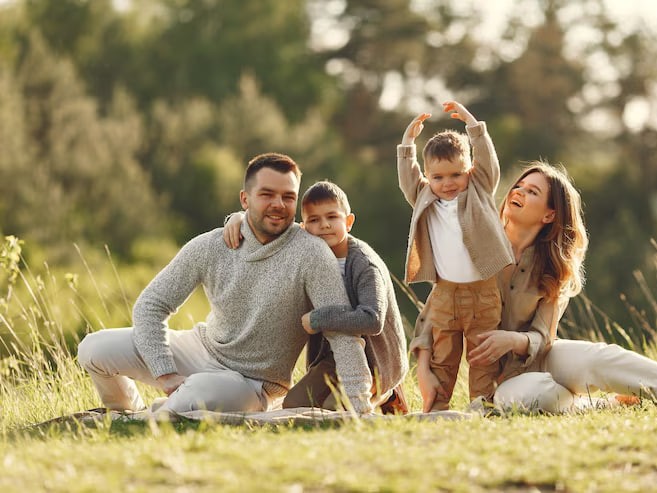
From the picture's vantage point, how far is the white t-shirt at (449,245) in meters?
5.14

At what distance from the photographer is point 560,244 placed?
5469 millimetres

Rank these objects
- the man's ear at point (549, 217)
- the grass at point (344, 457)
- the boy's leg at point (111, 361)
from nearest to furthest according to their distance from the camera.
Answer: the grass at point (344, 457)
the boy's leg at point (111, 361)
the man's ear at point (549, 217)

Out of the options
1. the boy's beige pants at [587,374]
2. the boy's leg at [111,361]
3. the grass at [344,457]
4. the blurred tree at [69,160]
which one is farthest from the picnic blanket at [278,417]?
the blurred tree at [69,160]

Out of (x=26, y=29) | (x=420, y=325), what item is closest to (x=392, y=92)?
(x=26, y=29)

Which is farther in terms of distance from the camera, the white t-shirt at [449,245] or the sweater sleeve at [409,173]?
the sweater sleeve at [409,173]

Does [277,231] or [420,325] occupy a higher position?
[277,231]

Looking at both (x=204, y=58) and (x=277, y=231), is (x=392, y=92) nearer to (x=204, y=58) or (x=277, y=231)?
(x=204, y=58)

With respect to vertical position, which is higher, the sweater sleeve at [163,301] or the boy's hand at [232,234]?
the boy's hand at [232,234]

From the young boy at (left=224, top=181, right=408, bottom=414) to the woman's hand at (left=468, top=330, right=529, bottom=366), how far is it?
1.17 feet

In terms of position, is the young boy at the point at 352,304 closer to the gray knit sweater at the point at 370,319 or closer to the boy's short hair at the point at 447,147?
the gray knit sweater at the point at 370,319

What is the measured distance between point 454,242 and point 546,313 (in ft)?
2.18

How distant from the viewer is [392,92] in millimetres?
37312

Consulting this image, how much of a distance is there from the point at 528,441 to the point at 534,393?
1.27 meters

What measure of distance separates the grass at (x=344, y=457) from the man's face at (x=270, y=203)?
3.34ft
